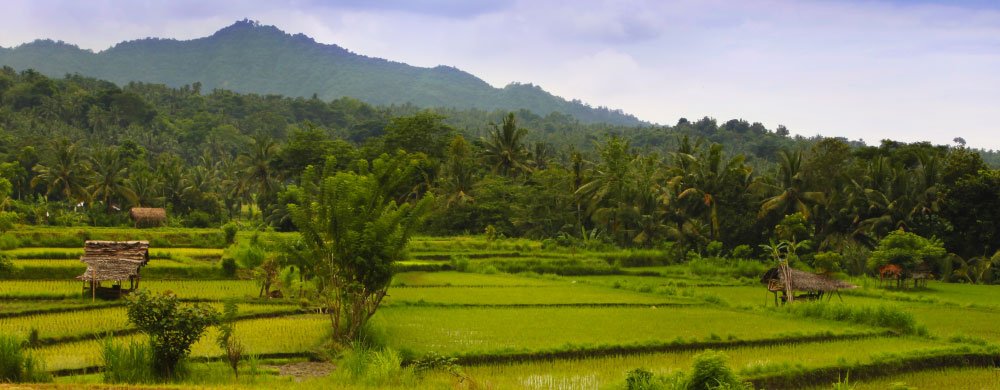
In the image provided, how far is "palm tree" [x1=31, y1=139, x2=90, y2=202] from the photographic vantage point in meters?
45.2

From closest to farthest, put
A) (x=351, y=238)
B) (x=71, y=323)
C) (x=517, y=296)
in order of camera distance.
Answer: (x=351, y=238), (x=71, y=323), (x=517, y=296)

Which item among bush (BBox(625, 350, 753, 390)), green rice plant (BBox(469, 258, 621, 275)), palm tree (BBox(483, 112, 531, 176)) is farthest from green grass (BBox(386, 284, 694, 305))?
palm tree (BBox(483, 112, 531, 176))

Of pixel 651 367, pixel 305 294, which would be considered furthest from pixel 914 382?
pixel 305 294

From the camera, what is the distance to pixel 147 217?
39438 millimetres

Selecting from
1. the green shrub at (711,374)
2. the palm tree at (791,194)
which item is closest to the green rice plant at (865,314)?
the green shrub at (711,374)

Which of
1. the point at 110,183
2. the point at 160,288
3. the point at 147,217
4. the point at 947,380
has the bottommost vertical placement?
the point at 947,380

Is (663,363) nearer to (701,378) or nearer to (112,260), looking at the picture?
(701,378)

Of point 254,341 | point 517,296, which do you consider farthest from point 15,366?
point 517,296

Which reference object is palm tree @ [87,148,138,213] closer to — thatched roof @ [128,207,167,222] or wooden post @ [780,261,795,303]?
thatched roof @ [128,207,167,222]

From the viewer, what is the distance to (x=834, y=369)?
38.8 feet

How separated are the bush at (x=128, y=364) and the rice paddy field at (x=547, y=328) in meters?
0.22

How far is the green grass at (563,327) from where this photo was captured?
13.5 m

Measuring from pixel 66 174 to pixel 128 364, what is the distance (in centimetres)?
→ 4116

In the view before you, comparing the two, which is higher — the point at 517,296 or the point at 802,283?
the point at 802,283
